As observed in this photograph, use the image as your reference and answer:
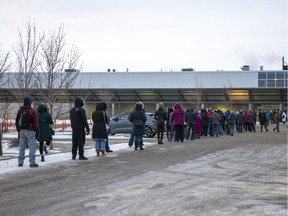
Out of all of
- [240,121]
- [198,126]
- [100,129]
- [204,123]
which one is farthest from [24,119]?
[240,121]

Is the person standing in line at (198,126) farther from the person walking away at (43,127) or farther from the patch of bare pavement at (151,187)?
the person walking away at (43,127)

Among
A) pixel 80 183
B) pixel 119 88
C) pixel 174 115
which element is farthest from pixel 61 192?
pixel 119 88

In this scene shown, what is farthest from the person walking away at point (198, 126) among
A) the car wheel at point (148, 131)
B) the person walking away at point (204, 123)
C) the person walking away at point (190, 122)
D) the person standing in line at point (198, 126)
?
the car wheel at point (148, 131)

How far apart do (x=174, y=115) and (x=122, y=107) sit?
150 feet

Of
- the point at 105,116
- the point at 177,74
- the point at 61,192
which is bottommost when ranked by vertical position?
the point at 61,192

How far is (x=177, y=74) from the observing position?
218ft

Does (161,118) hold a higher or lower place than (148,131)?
higher

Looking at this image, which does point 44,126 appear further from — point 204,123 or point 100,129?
point 204,123

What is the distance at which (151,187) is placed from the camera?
941cm

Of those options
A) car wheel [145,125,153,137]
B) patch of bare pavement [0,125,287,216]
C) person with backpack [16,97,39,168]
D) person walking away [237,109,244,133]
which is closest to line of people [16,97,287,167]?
person with backpack [16,97,39,168]

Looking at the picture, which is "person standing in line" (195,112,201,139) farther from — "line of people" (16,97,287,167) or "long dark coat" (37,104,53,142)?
"long dark coat" (37,104,53,142)

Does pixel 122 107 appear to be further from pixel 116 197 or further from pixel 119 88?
pixel 116 197

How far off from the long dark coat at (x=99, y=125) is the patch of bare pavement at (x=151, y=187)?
73 cm

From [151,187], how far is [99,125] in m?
6.22
